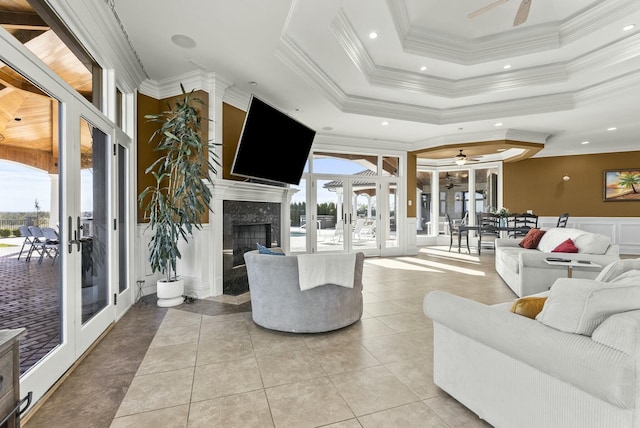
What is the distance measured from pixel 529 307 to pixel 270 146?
3.91 meters

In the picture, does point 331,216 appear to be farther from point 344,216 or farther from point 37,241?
point 37,241

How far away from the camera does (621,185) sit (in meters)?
8.48

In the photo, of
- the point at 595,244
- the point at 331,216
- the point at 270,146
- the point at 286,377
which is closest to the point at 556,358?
the point at 286,377

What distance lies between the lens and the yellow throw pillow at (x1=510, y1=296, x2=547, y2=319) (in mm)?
1647

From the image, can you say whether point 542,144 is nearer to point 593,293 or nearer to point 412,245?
point 412,245

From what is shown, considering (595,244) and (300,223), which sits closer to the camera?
(595,244)

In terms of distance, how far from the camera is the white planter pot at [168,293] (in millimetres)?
3807

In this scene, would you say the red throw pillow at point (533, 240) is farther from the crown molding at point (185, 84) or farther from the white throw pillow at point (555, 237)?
the crown molding at point (185, 84)

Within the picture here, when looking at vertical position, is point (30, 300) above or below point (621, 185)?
below

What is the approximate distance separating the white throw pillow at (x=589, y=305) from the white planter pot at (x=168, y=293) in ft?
12.1

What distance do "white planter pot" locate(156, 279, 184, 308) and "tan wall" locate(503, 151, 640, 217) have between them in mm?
9067

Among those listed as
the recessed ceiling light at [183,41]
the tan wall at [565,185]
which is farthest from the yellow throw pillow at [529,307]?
the tan wall at [565,185]

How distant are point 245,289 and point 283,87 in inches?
Answer: 116

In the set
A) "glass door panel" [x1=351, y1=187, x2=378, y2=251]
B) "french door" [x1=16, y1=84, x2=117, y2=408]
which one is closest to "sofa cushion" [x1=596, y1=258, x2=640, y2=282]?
"french door" [x1=16, y1=84, x2=117, y2=408]
